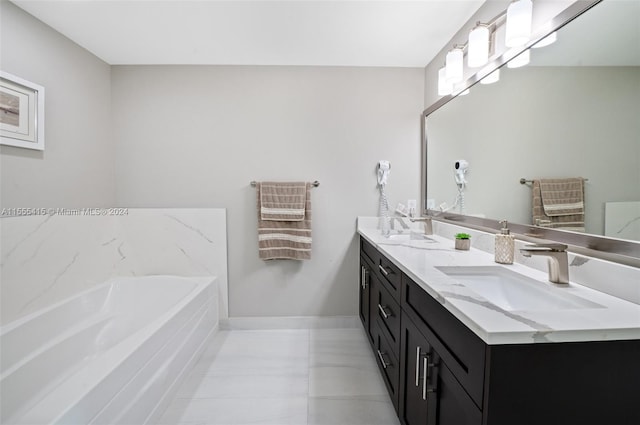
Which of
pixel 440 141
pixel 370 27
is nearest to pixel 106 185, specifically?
pixel 370 27

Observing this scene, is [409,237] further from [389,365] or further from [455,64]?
[455,64]

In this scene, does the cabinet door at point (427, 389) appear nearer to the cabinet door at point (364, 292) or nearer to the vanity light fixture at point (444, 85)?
the cabinet door at point (364, 292)

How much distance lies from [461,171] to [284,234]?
1.39 metres

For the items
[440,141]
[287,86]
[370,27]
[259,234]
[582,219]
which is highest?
[370,27]

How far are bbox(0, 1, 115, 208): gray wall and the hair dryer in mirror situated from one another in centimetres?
265

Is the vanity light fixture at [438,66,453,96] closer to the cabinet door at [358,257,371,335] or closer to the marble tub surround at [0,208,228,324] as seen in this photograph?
the cabinet door at [358,257,371,335]

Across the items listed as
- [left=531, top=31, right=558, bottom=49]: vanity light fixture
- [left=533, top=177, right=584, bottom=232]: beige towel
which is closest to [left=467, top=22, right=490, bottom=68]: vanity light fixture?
[left=531, top=31, right=558, bottom=49]: vanity light fixture

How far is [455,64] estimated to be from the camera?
1.74 meters

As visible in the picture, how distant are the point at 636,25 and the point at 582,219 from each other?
0.61 m

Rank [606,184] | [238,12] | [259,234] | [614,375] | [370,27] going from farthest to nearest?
[259,234] < [370,27] < [238,12] < [606,184] < [614,375]

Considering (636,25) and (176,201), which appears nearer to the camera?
(636,25)

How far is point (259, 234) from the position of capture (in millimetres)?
2348

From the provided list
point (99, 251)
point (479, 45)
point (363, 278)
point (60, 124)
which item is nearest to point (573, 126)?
point (479, 45)

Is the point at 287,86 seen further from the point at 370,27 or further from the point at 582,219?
the point at 582,219
